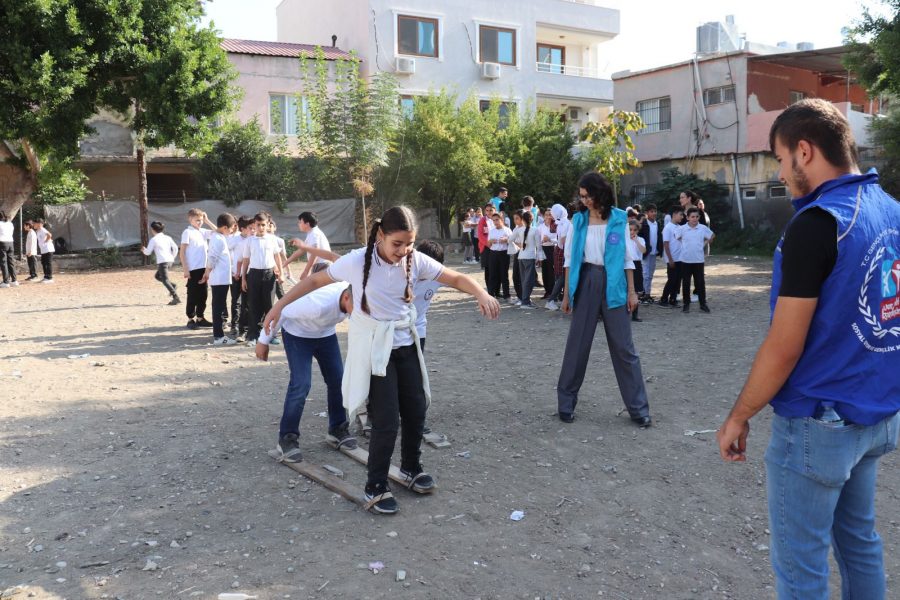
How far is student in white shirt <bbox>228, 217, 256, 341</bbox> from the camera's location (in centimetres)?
990

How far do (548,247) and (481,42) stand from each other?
19.3 metres

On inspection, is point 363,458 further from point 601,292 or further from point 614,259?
point 614,259

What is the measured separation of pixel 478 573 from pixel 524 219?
9976 millimetres

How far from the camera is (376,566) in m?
3.81

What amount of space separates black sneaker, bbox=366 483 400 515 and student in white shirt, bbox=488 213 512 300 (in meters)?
9.32

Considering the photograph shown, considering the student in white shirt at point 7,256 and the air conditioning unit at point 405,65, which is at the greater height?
the air conditioning unit at point 405,65

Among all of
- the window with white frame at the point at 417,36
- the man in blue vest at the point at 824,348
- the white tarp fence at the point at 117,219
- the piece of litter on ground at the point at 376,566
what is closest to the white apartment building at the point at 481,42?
the window with white frame at the point at 417,36

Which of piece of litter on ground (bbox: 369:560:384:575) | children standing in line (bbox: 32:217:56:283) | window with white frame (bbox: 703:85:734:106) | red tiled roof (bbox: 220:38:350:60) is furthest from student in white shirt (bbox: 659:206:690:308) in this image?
red tiled roof (bbox: 220:38:350:60)

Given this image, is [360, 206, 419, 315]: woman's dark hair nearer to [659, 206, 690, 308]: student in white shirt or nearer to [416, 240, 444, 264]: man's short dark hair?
[416, 240, 444, 264]: man's short dark hair

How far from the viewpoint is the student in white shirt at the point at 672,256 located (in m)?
12.3

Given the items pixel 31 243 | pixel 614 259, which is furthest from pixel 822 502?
pixel 31 243

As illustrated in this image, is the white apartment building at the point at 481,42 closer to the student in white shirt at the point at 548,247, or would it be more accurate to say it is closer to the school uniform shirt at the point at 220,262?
the student in white shirt at the point at 548,247

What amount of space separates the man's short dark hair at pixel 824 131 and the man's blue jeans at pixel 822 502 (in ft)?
2.68

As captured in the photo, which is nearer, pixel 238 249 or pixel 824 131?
pixel 824 131
